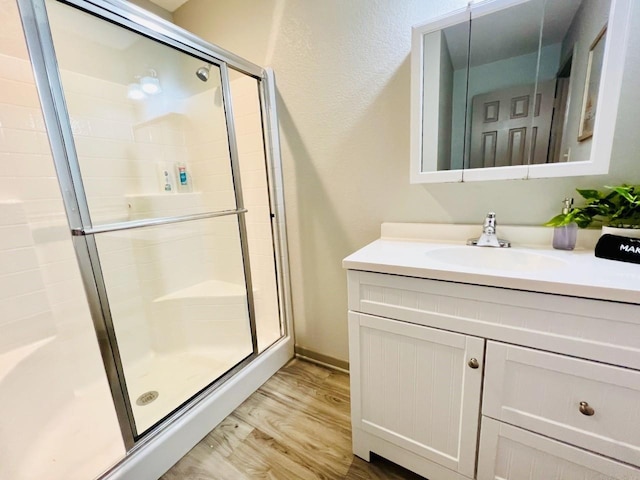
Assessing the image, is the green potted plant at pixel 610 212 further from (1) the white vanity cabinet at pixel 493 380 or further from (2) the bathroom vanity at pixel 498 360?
(1) the white vanity cabinet at pixel 493 380

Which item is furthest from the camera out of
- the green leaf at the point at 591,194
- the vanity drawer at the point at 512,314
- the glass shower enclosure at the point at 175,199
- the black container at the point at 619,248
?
the glass shower enclosure at the point at 175,199

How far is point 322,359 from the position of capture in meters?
1.71

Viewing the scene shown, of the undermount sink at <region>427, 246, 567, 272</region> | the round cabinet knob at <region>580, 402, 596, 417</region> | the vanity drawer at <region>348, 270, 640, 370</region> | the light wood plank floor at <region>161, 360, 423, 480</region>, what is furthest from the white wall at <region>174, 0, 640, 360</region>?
the round cabinet knob at <region>580, 402, 596, 417</region>

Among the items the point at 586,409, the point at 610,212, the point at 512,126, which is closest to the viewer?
the point at 586,409

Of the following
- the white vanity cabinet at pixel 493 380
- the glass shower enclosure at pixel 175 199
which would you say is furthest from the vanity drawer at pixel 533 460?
the glass shower enclosure at pixel 175 199

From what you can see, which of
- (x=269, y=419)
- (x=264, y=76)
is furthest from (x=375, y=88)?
(x=269, y=419)

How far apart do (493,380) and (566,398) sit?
160mm

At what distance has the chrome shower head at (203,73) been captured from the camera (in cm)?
152

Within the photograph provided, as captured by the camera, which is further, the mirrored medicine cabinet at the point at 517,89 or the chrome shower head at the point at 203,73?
the chrome shower head at the point at 203,73

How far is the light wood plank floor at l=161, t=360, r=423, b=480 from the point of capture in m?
1.07

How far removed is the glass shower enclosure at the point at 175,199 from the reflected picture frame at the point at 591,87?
4.36ft

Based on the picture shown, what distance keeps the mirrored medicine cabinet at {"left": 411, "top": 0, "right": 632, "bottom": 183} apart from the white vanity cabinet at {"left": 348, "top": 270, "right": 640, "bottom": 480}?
0.56m

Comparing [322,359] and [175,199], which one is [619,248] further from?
[175,199]

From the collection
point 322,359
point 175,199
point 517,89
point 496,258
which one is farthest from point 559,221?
point 175,199
